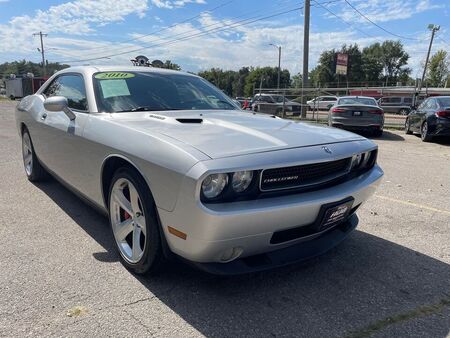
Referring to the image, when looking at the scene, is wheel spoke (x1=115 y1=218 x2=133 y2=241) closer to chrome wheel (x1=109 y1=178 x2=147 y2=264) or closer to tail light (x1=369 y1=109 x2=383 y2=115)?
chrome wheel (x1=109 y1=178 x2=147 y2=264)

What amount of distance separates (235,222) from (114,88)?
6.79 feet

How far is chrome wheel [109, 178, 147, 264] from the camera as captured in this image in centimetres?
294

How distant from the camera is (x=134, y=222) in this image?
3.03 m

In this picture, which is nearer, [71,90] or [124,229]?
[124,229]

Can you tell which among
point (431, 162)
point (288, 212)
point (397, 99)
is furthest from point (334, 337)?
point (397, 99)

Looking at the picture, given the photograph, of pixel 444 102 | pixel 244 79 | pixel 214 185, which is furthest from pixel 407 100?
pixel 244 79

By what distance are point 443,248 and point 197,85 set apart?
284 centimetres

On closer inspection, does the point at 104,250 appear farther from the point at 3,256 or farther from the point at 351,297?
the point at 351,297

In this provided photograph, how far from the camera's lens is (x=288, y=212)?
2490 mm

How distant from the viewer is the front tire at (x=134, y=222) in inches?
108

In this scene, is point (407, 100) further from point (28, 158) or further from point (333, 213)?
point (333, 213)

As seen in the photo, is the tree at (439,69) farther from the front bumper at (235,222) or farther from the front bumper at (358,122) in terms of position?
the front bumper at (235,222)

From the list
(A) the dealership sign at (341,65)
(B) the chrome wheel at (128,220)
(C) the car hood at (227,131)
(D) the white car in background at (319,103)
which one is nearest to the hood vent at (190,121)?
(C) the car hood at (227,131)

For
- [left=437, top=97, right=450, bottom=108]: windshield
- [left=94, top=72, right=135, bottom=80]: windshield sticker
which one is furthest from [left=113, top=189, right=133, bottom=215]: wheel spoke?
[left=437, top=97, right=450, bottom=108]: windshield
